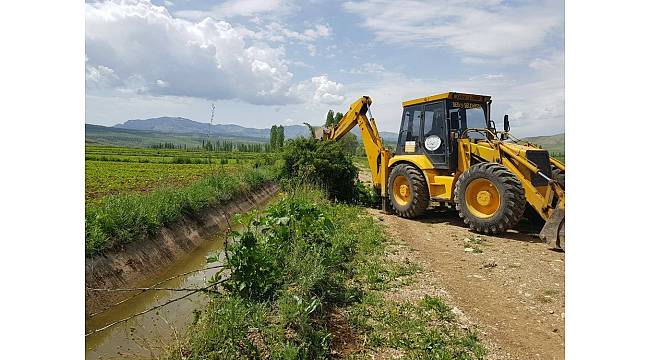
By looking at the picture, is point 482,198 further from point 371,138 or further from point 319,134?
point 319,134

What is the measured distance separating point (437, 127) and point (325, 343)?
23.3ft

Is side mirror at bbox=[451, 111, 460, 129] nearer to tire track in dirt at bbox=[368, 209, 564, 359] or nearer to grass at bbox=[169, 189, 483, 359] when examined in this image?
tire track in dirt at bbox=[368, 209, 564, 359]

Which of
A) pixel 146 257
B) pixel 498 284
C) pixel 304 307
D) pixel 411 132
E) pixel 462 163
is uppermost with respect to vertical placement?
pixel 411 132

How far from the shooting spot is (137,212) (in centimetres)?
857

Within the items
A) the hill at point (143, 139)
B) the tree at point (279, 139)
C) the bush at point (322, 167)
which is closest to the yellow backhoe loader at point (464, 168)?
the bush at point (322, 167)

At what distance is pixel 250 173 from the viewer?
1811cm

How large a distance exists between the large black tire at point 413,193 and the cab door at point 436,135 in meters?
0.51

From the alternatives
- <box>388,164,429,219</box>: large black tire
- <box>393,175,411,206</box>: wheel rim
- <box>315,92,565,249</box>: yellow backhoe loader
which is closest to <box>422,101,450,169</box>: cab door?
<box>315,92,565,249</box>: yellow backhoe loader

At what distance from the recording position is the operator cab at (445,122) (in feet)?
32.4

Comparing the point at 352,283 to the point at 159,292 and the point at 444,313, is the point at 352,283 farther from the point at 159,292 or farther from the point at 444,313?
the point at 159,292

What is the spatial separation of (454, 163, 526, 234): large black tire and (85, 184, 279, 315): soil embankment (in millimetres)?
4800

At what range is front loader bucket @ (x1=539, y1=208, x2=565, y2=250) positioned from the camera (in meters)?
7.44

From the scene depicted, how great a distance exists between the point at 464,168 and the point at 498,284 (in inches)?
165

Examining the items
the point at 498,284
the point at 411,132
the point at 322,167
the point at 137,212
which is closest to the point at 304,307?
the point at 498,284
